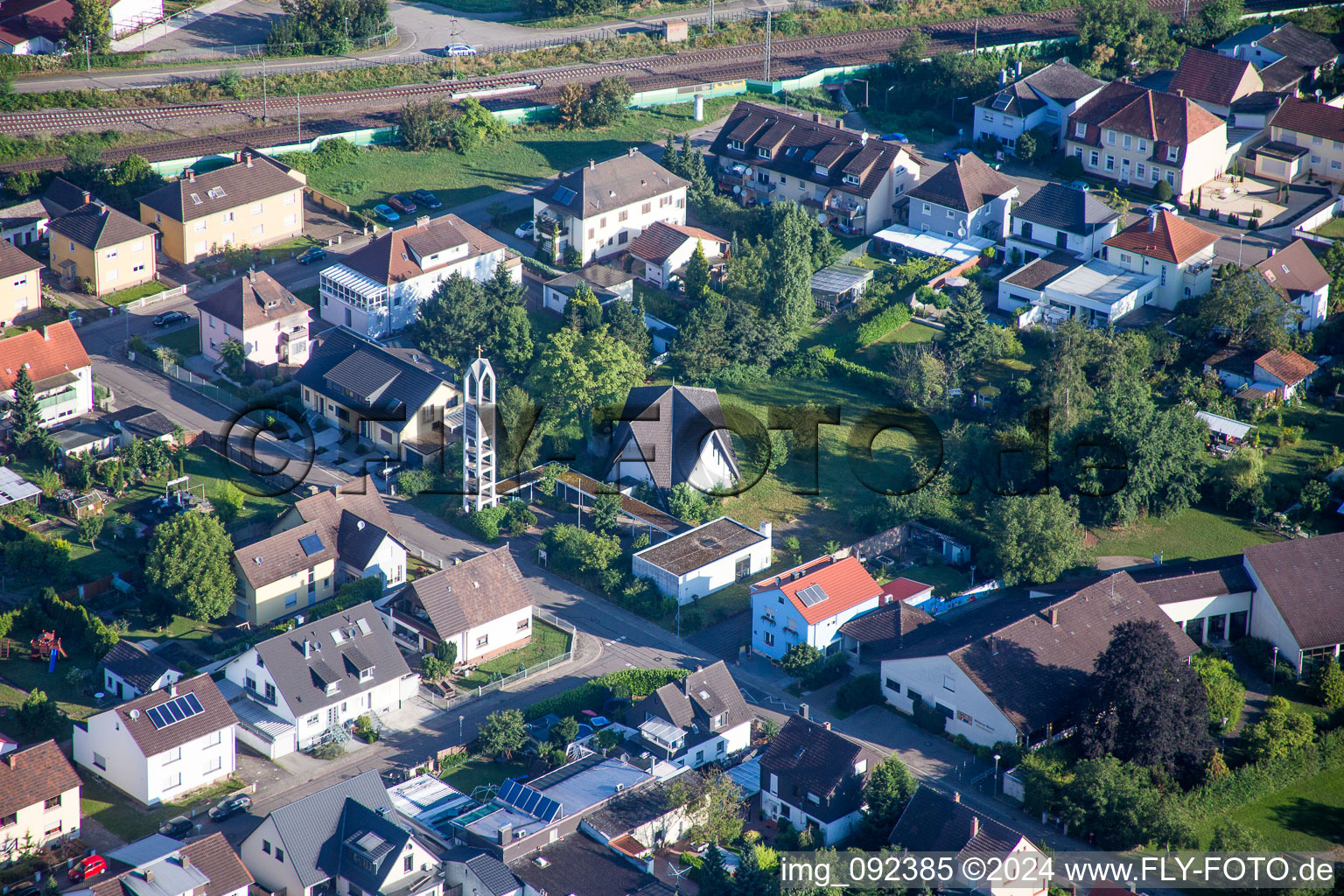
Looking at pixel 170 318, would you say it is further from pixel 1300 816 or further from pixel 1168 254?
pixel 1300 816

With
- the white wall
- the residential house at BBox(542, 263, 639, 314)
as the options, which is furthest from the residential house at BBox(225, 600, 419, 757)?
the residential house at BBox(542, 263, 639, 314)

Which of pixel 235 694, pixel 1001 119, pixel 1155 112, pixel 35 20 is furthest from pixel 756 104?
pixel 235 694

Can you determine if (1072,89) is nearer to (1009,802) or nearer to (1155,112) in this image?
(1155,112)

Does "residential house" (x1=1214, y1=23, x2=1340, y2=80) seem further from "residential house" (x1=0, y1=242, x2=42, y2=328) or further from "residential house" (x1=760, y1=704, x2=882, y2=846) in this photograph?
"residential house" (x1=0, y1=242, x2=42, y2=328)

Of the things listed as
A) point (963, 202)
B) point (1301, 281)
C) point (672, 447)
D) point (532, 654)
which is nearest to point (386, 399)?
point (672, 447)

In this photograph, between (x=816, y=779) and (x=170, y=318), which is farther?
(x=170, y=318)
